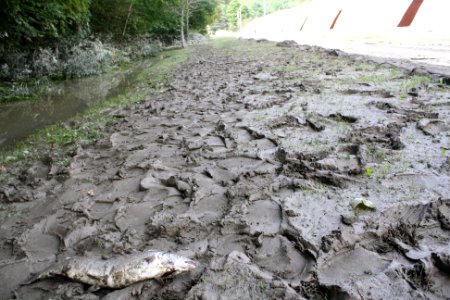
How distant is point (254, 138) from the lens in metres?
3.71

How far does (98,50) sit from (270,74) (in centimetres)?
717

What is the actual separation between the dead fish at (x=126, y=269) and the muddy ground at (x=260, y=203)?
0.14 feet

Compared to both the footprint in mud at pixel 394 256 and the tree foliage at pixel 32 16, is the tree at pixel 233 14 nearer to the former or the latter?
the tree foliage at pixel 32 16

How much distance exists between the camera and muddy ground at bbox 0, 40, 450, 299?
179 centimetres

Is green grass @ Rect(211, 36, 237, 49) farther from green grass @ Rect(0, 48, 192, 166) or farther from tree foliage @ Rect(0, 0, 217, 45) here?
green grass @ Rect(0, 48, 192, 166)

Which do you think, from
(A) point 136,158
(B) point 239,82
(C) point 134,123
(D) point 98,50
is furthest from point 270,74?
(D) point 98,50

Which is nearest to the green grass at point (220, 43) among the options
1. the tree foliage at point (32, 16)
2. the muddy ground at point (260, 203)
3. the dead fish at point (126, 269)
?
the tree foliage at point (32, 16)

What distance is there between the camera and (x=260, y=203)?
2471mm

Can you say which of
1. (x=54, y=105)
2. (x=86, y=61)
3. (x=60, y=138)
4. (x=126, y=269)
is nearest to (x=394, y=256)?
(x=126, y=269)

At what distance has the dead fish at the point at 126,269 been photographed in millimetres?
1821

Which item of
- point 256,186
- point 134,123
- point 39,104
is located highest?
point 256,186

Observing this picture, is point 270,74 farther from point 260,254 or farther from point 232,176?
point 260,254

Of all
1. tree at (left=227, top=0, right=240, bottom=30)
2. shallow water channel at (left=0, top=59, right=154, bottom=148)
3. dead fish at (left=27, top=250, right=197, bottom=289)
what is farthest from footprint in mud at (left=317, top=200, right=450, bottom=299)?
tree at (left=227, top=0, right=240, bottom=30)

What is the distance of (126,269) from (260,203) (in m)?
1.02
